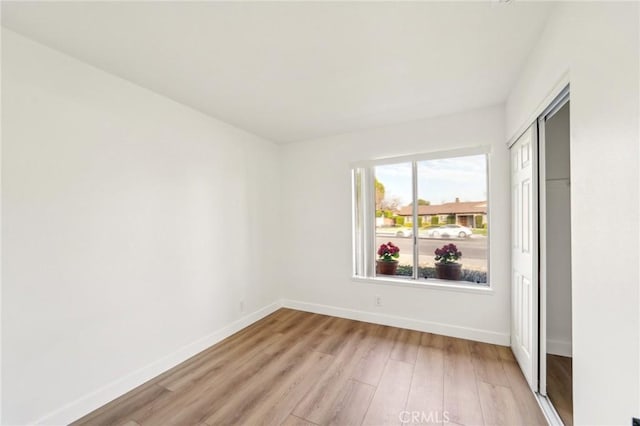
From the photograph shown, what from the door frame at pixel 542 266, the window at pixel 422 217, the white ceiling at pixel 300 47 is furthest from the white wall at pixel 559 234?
the door frame at pixel 542 266

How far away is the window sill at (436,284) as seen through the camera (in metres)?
2.68

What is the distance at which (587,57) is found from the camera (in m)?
1.06

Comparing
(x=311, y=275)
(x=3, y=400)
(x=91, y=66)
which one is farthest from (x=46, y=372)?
(x=311, y=275)

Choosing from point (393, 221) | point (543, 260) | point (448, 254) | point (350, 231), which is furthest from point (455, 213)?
point (350, 231)

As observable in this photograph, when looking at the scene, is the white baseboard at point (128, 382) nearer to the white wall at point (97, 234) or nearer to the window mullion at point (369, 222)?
the white wall at point (97, 234)

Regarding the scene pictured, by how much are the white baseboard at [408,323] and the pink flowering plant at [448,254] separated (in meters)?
0.71

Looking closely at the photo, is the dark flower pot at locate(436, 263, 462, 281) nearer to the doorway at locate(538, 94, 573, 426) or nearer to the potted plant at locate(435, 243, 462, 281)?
the potted plant at locate(435, 243, 462, 281)

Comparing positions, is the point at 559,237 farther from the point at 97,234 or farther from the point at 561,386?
the point at 97,234

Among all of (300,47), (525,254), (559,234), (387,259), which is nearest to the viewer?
(300,47)

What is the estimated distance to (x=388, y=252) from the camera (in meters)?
3.30

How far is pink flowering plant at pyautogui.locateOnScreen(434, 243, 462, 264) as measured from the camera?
2.91 meters

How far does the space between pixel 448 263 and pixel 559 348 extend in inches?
45.4


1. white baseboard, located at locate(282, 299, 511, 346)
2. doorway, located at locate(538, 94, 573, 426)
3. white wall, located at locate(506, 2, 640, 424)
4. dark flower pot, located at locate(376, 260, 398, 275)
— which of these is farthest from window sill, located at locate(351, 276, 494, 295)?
white wall, located at locate(506, 2, 640, 424)

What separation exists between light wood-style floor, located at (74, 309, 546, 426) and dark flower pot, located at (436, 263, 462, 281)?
66cm
